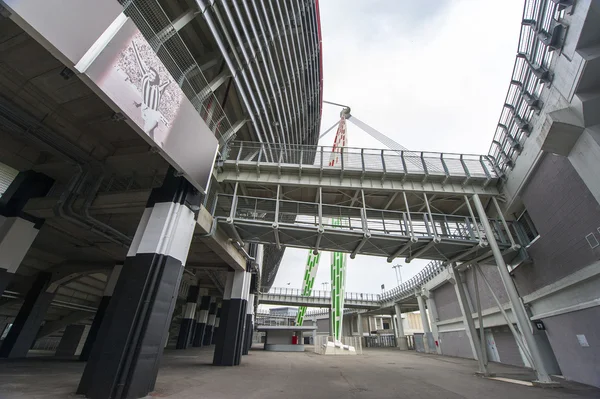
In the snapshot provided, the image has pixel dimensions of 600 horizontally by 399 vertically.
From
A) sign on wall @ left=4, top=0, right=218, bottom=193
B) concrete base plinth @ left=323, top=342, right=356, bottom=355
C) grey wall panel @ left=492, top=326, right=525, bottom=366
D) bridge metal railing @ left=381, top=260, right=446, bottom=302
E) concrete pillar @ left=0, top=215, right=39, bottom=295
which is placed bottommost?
concrete base plinth @ left=323, top=342, right=356, bottom=355

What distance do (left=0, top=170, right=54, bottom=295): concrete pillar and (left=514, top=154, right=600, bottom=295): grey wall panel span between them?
65.7 feet

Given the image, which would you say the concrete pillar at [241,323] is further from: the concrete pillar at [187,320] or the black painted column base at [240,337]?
the concrete pillar at [187,320]

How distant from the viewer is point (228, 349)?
12.5 metres

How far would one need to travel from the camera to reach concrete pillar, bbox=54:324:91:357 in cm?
2197

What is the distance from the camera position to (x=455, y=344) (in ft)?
79.5

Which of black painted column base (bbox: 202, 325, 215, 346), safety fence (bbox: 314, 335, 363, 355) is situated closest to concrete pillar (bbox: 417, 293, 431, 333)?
safety fence (bbox: 314, 335, 363, 355)

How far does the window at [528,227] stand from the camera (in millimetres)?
11469

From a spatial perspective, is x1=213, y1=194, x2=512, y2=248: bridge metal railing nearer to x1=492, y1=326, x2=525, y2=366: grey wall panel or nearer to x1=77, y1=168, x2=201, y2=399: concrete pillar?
x1=77, y1=168, x2=201, y2=399: concrete pillar

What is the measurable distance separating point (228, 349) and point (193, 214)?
27.2 ft

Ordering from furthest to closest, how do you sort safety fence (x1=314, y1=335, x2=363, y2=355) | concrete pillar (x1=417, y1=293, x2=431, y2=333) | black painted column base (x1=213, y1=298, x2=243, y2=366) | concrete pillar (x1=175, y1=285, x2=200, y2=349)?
concrete pillar (x1=417, y1=293, x2=431, y2=333) → concrete pillar (x1=175, y1=285, x2=200, y2=349) → safety fence (x1=314, y1=335, x2=363, y2=355) → black painted column base (x1=213, y1=298, x2=243, y2=366)

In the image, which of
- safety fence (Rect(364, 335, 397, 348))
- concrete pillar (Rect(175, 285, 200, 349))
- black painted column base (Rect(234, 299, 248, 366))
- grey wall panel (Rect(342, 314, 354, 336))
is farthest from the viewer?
grey wall panel (Rect(342, 314, 354, 336))

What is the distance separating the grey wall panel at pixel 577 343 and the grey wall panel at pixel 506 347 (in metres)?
6.48

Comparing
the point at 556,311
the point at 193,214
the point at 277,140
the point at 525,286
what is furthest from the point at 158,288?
the point at 525,286

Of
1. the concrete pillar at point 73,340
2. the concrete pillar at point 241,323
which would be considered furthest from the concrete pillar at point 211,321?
the concrete pillar at point 241,323
